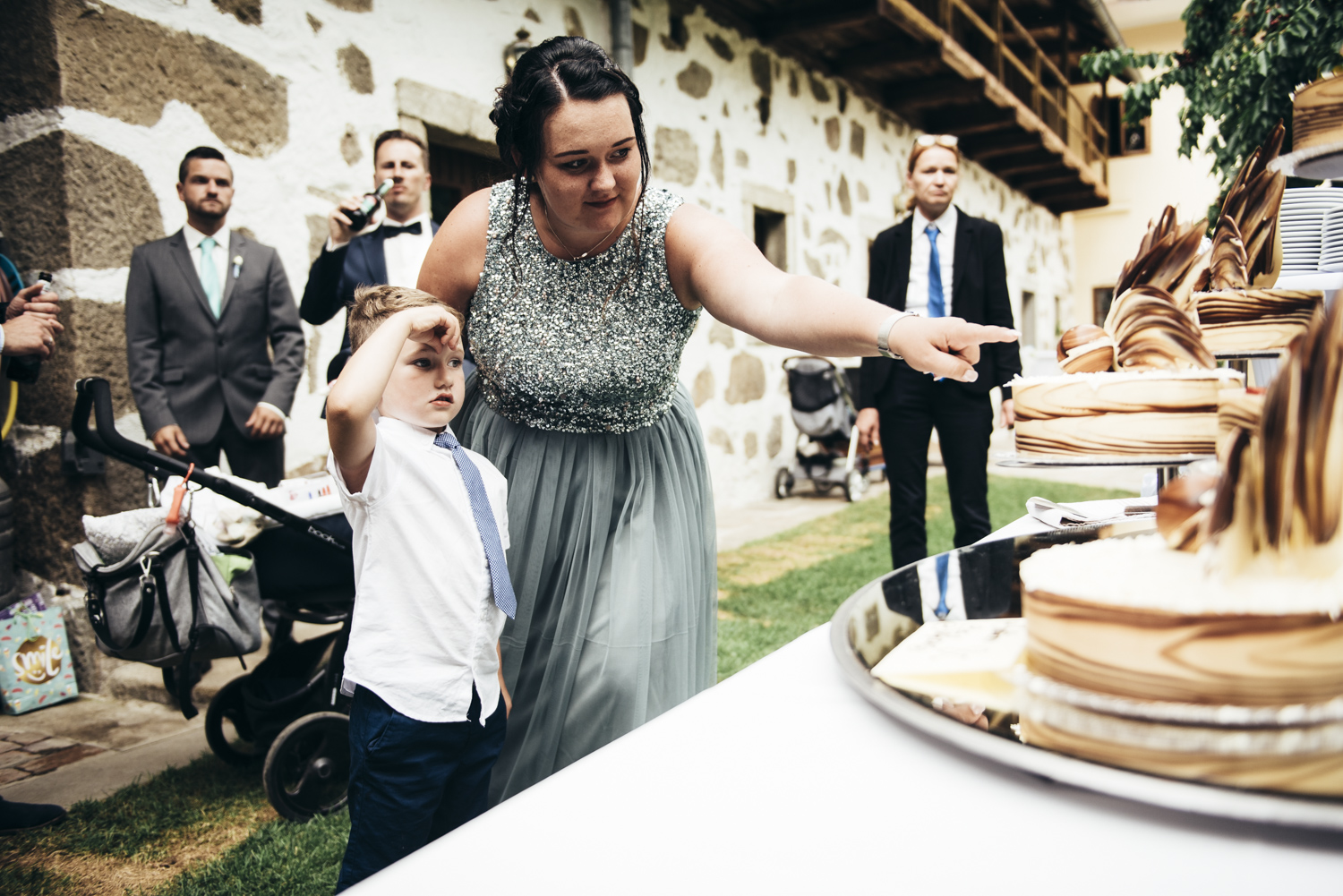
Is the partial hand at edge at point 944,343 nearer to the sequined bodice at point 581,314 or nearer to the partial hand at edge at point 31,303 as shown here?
the sequined bodice at point 581,314

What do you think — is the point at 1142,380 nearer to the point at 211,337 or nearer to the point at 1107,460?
the point at 1107,460

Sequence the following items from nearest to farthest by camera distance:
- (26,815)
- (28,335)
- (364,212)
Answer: (26,815), (28,335), (364,212)

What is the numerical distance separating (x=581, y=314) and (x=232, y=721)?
176 cm

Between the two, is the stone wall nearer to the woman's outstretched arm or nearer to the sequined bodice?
the sequined bodice

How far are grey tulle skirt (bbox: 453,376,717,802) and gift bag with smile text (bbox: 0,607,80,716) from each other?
220 centimetres

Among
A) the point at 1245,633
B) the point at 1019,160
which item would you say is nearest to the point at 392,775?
the point at 1245,633

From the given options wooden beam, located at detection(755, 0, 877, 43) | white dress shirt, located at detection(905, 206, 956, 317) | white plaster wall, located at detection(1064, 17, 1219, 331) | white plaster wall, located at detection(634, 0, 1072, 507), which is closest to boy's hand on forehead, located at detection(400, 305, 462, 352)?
white dress shirt, located at detection(905, 206, 956, 317)

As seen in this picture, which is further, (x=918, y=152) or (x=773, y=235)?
(x=773, y=235)

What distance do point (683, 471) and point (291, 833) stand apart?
1392 mm

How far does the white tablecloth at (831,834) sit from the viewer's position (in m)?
0.44

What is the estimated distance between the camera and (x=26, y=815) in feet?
6.91

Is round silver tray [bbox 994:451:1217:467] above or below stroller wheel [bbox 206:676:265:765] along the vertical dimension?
above

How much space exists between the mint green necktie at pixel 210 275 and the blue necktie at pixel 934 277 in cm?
292

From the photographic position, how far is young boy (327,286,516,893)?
1421 millimetres
